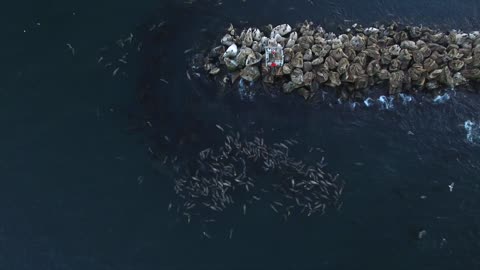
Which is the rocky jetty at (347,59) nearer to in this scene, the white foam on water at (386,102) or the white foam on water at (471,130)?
the white foam on water at (386,102)

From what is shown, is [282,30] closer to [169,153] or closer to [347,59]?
[347,59]

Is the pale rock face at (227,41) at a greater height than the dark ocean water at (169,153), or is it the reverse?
the pale rock face at (227,41)

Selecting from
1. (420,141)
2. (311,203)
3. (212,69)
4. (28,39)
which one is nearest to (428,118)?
(420,141)

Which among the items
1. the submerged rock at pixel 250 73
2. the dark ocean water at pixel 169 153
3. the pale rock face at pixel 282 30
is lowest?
the dark ocean water at pixel 169 153

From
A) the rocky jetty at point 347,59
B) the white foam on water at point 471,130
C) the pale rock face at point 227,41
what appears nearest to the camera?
the white foam on water at point 471,130

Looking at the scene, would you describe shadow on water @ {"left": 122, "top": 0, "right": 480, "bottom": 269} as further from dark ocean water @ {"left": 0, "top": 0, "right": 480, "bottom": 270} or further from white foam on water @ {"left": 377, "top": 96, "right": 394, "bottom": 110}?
white foam on water @ {"left": 377, "top": 96, "right": 394, "bottom": 110}

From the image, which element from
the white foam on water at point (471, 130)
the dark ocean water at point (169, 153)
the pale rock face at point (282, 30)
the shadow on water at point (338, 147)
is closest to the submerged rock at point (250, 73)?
the shadow on water at point (338, 147)

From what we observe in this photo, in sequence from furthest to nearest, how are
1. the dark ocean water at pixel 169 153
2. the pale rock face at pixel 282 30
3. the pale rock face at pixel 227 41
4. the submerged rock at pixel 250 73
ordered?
the pale rock face at pixel 282 30 → the pale rock face at pixel 227 41 → the submerged rock at pixel 250 73 → the dark ocean water at pixel 169 153

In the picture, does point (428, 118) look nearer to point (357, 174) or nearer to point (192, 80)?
point (357, 174)

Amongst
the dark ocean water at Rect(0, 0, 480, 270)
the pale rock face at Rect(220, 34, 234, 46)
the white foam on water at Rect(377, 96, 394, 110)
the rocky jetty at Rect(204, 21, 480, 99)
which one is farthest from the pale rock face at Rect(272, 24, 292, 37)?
the white foam on water at Rect(377, 96, 394, 110)
